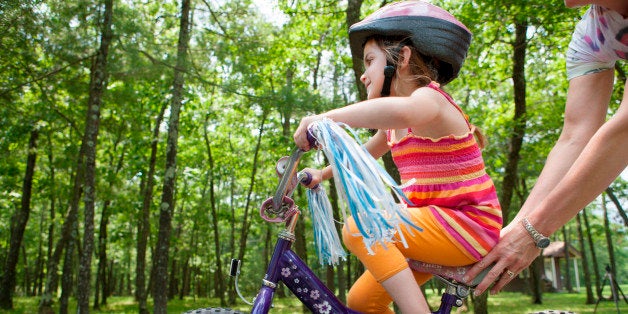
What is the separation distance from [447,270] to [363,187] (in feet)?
2.44

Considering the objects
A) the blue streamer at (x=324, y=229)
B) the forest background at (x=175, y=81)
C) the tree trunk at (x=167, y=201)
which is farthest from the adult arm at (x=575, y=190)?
the tree trunk at (x=167, y=201)

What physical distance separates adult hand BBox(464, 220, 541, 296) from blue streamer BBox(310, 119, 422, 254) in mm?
506

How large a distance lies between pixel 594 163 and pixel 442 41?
2.75ft

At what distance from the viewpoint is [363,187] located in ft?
5.87

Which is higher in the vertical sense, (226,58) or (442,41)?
(226,58)

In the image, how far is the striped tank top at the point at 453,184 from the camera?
2184 mm

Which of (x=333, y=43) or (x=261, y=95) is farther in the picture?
(x=333, y=43)

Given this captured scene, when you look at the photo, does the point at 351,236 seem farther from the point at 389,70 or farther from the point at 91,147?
the point at 91,147

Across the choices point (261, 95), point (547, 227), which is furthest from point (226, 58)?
point (547, 227)

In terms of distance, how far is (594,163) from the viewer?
1.90m

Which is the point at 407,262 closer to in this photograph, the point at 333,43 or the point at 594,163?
the point at 594,163

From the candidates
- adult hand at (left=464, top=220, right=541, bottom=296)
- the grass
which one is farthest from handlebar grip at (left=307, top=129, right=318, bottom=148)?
the grass

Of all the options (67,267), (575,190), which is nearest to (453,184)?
(575,190)

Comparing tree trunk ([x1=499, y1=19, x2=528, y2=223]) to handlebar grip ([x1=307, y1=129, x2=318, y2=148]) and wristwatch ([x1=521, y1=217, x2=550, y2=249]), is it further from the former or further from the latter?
handlebar grip ([x1=307, y1=129, x2=318, y2=148])
